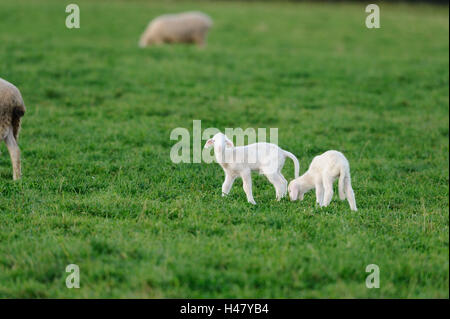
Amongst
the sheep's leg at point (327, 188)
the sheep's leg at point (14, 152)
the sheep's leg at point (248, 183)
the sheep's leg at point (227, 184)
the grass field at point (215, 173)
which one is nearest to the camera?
the grass field at point (215, 173)

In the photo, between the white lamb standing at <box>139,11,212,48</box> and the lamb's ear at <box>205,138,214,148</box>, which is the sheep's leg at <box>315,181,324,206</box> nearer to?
the lamb's ear at <box>205,138,214,148</box>

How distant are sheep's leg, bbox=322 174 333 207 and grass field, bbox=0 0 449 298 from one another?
0.34ft

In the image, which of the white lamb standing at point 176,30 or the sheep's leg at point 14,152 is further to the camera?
the white lamb standing at point 176,30

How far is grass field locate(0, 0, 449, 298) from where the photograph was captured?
16.1ft

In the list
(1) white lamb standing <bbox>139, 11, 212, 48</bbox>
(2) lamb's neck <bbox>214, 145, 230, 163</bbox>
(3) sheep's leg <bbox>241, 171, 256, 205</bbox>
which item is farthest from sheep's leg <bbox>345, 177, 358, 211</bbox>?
(1) white lamb standing <bbox>139, 11, 212, 48</bbox>

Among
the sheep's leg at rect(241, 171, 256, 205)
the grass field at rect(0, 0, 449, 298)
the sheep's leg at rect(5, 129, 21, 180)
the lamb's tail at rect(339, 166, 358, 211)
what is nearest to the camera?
the grass field at rect(0, 0, 449, 298)

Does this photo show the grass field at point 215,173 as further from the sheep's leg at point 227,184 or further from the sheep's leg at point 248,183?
the sheep's leg at point 227,184

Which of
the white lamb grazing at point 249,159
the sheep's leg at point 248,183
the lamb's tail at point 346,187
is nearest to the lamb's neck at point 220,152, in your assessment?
the white lamb grazing at point 249,159

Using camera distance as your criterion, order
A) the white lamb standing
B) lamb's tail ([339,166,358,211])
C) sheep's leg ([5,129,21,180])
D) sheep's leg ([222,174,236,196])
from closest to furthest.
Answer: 1. lamb's tail ([339,166,358,211])
2. sheep's leg ([222,174,236,196])
3. sheep's leg ([5,129,21,180])
4. the white lamb standing

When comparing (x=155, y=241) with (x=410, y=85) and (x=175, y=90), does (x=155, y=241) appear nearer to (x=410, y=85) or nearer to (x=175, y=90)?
(x=175, y=90)

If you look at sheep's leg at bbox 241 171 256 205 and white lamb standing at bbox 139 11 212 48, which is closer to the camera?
sheep's leg at bbox 241 171 256 205

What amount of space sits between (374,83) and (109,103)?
6.96 metres

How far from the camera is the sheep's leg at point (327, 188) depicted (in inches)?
248

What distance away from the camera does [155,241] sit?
5430 millimetres
